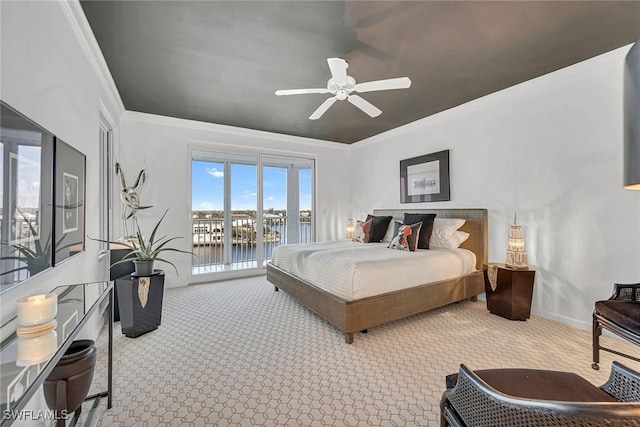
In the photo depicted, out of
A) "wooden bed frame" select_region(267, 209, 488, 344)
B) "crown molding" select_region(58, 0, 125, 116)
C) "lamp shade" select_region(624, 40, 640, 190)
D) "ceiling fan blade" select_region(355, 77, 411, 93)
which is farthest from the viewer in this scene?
"wooden bed frame" select_region(267, 209, 488, 344)

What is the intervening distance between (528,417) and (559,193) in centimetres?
293

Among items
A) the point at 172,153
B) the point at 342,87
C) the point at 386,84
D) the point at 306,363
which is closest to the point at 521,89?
the point at 386,84

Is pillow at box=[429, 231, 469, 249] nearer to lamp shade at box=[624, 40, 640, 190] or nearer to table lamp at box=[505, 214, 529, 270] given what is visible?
table lamp at box=[505, 214, 529, 270]

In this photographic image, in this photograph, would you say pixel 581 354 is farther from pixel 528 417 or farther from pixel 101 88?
pixel 101 88

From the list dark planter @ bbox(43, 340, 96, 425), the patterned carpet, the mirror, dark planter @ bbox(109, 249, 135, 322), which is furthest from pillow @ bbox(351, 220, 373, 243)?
the mirror

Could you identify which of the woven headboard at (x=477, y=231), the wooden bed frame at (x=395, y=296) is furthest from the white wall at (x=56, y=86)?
the woven headboard at (x=477, y=231)

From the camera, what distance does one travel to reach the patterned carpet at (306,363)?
162 cm

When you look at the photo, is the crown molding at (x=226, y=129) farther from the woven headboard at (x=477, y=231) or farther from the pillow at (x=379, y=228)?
the woven headboard at (x=477, y=231)

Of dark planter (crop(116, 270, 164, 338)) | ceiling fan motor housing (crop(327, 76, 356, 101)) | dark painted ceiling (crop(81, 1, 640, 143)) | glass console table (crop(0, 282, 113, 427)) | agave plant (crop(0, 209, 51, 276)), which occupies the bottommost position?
dark planter (crop(116, 270, 164, 338))

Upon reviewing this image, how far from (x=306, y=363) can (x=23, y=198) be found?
1.98 metres

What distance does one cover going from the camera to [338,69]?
2.11 metres

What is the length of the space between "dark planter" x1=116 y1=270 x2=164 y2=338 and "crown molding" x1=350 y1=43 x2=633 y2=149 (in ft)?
13.6

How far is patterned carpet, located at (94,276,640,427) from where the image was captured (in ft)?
5.32

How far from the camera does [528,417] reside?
75cm
